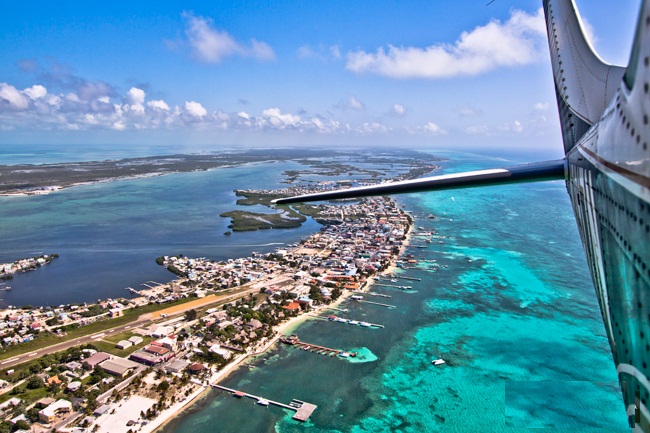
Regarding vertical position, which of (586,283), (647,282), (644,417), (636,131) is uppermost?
(636,131)

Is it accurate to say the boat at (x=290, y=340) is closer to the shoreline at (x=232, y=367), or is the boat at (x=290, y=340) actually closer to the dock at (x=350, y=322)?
the shoreline at (x=232, y=367)

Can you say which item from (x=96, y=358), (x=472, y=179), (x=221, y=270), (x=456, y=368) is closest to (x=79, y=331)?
(x=96, y=358)

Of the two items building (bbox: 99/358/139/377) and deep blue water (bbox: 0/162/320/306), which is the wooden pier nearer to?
building (bbox: 99/358/139/377)

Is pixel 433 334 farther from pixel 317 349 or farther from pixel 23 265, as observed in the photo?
pixel 23 265

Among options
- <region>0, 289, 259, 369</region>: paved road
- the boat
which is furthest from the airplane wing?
<region>0, 289, 259, 369</region>: paved road

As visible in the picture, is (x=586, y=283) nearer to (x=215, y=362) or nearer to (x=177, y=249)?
(x=215, y=362)

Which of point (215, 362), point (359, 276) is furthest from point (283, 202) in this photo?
point (359, 276)
